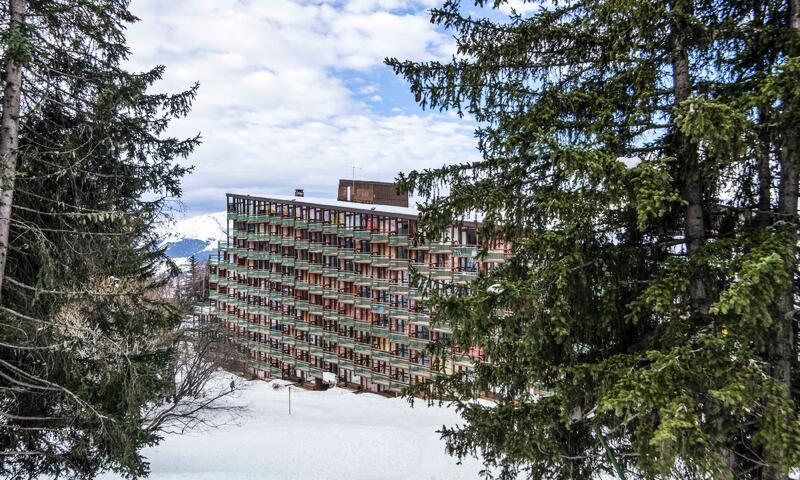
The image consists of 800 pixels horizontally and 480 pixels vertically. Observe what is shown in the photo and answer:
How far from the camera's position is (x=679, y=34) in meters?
5.74

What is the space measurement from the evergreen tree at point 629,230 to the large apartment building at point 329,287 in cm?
2517

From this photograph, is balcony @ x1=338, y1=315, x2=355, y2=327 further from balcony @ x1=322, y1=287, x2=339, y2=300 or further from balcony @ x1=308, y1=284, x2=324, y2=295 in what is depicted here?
balcony @ x1=308, y1=284, x2=324, y2=295

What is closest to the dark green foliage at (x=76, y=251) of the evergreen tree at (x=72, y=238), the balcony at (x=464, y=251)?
the evergreen tree at (x=72, y=238)

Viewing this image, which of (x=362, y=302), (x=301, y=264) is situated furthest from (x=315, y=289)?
(x=362, y=302)

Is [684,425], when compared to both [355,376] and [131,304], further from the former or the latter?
[355,376]

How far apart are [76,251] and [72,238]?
433mm

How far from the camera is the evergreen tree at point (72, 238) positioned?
729 centimetres

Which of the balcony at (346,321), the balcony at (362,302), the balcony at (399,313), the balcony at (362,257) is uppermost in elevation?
the balcony at (362,257)

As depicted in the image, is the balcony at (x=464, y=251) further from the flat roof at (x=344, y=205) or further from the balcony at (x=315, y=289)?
the balcony at (x=315, y=289)

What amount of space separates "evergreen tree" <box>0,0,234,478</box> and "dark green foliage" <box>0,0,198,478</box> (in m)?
0.02

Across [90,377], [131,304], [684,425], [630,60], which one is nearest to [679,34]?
[630,60]

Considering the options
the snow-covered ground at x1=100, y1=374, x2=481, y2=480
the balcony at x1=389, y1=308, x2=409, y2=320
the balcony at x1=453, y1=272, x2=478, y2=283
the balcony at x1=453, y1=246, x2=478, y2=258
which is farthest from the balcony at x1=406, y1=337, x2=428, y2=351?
the balcony at x1=453, y1=246, x2=478, y2=258

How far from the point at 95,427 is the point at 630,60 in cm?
899

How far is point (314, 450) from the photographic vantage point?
22.0 m
